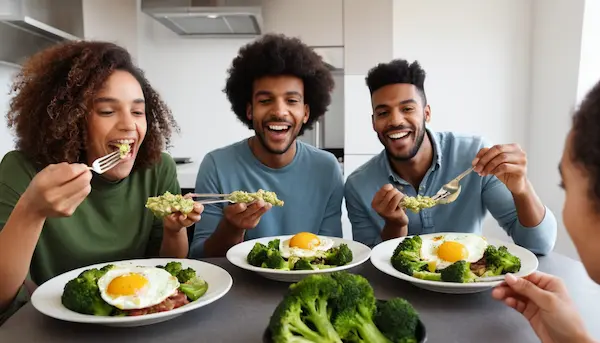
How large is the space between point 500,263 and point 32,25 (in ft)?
9.62

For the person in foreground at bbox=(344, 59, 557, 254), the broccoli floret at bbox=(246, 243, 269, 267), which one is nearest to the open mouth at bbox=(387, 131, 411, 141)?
the person in foreground at bbox=(344, 59, 557, 254)

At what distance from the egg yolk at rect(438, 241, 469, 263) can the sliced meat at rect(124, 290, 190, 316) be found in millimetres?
786

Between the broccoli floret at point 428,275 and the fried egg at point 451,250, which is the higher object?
the fried egg at point 451,250

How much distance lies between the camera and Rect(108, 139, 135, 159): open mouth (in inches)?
66.9

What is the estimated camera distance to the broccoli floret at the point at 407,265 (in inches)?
53.6

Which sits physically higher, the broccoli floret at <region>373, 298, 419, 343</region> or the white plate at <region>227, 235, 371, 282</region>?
the broccoli floret at <region>373, 298, 419, 343</region>

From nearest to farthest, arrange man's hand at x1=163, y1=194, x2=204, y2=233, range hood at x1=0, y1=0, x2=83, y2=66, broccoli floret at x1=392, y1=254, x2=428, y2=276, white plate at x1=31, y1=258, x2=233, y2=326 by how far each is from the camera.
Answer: white plate at x1=31, y1=258, x2=233, y2=326 → broccoli floret at x1=392, y1=254, x2=428, y2=276 → man's hand at x1=163, y1=194, x2=204, y2=233 → range hood at x1=0, y1=0, x2=83, y2=66

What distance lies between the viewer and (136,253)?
72.6 inches

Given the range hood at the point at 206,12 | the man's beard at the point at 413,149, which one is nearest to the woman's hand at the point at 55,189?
the man's beard at the point at 413,149

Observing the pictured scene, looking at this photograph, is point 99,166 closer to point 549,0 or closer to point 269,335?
point 269,335

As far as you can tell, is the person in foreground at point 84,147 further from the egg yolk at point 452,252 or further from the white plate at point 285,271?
the egg yolk at point 452,252

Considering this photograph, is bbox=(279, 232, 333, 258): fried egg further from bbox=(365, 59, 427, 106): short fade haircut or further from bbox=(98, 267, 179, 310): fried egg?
bbox=(365, 59, 427, 106): short fade haircut

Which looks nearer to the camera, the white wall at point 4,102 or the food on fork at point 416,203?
the food on fork at point 416,203

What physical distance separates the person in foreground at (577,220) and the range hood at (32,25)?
2906 mm
